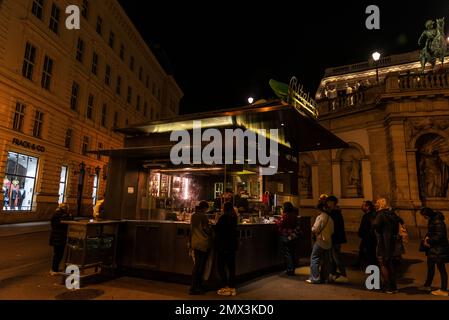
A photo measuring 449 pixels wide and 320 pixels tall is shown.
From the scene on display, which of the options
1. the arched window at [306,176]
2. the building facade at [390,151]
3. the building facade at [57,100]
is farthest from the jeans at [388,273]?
the building facade at [57,100]

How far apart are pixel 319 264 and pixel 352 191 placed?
1174 cm

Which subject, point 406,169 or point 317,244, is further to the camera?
point 406,169

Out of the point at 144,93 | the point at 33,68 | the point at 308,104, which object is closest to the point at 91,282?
the point at 308,104

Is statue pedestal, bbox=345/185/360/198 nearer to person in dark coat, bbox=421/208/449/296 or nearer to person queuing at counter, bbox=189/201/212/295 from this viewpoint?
person in dark coat, bbox=421/208/449/296

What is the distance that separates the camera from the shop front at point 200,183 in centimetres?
777

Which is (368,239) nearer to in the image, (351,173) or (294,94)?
(294,94)

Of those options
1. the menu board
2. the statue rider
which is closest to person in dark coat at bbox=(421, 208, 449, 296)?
the menu board

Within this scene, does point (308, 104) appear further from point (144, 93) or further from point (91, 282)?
point (144, 93)

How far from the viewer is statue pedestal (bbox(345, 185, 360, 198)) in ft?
59.2

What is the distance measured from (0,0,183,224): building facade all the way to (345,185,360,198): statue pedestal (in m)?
18.2

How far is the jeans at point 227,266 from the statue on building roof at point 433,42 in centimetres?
1764

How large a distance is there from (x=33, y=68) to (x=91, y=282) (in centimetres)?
2062

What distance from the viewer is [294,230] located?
8609 millimetres

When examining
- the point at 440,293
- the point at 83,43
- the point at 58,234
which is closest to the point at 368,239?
the point at 440,293
